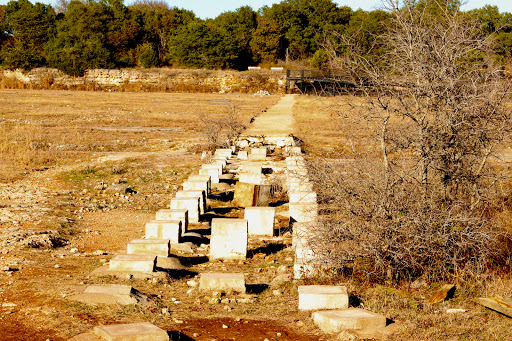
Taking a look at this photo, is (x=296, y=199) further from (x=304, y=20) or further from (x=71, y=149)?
(x=304, y=20)

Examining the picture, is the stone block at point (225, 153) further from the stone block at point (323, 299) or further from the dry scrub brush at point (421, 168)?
the stone block at point (323, 299)

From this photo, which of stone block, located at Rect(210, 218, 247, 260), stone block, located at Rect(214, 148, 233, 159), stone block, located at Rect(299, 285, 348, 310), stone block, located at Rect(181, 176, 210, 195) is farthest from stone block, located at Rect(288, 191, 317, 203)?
stone block, located at Rect(214, 148, 233, 159)

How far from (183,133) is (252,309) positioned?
16.9m

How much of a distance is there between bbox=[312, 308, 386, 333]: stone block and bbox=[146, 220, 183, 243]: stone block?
11.0ft

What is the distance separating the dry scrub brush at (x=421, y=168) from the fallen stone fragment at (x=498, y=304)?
0.78 m

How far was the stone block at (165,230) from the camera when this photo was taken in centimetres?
848

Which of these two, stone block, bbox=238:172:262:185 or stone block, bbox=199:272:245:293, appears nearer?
stone block, bbox=199:272:245:293

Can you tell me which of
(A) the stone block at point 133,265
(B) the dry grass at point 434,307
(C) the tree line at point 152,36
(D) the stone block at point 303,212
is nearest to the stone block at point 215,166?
(D) the stone block at point 303,212

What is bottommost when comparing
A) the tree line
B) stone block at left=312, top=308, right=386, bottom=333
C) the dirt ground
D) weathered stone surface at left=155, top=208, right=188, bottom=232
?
the dirt ground

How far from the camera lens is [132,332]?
4938mm

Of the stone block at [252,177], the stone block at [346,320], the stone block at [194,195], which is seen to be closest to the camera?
the stone block at [346,320]

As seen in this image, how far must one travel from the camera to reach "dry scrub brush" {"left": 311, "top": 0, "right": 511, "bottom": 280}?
684 centimetres

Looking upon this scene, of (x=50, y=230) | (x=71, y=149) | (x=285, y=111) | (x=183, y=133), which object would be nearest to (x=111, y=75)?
(x=285, y=111)

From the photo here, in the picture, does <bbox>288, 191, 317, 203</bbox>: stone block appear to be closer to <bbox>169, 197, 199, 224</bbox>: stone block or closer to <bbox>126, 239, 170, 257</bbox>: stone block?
<bbox>169, 197, 199, 224</bbox>: stone block
